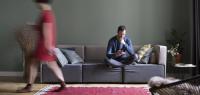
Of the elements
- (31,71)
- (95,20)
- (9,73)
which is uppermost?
(95,20)

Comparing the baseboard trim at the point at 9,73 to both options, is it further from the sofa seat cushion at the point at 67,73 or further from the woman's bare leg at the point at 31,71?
the woman's bare leg at the point at 31,71

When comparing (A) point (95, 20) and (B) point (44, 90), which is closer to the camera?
(B) point (44, 90)

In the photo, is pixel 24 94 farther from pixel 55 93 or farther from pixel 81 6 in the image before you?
pixel 81 6

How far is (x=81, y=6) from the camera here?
22.1ft

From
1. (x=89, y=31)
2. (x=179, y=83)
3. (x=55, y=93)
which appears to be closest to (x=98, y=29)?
(x=89, y=31)

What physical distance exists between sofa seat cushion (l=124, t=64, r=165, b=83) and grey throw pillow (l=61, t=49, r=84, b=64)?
2.81ft

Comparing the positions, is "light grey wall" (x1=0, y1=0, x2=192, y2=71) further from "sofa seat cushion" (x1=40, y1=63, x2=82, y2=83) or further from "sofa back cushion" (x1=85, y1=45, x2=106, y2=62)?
"sofa seat cushion" (x1=40, y1=63, x2=82, y2=83)

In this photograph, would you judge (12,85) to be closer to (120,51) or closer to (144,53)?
(120,51)

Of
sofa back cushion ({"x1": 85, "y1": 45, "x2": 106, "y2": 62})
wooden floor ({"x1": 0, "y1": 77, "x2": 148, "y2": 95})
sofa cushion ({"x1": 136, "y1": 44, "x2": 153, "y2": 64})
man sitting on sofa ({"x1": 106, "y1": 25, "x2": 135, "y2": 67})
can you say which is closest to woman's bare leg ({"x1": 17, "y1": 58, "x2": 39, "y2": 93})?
wooden floor ({"x1": 0, "y1": 77, "x2": 148, "y2": 95})

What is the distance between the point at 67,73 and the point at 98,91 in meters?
1.00

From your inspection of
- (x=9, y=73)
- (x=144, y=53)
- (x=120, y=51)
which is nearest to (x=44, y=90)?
(x=120, y=51)

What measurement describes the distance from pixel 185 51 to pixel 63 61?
2364 millimetres

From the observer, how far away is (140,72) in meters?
5.75

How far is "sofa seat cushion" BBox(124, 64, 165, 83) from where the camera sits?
5.74 metres
